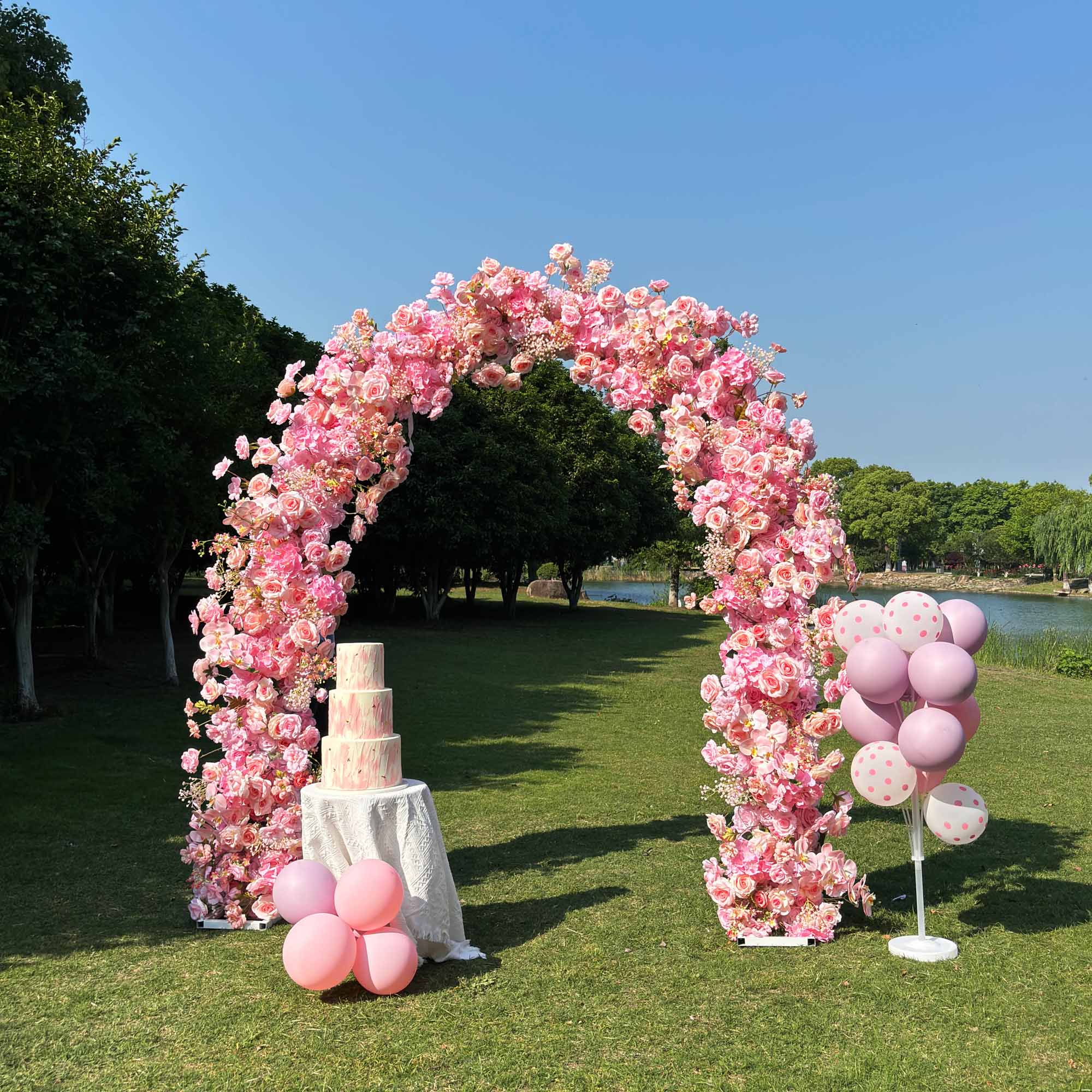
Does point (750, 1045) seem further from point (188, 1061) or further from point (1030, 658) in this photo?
point (1030, 658)

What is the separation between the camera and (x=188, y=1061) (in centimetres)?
418

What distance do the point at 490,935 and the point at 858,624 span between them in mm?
2880

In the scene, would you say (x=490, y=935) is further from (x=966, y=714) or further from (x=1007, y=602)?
(x=1007, y=602)

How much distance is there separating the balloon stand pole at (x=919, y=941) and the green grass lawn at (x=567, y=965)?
0.09m

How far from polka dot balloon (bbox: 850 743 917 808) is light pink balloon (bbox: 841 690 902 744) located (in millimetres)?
126

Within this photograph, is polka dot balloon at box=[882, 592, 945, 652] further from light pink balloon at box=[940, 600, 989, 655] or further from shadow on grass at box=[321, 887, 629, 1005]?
shadow on grass at box=[321, 887, 629, 1005]

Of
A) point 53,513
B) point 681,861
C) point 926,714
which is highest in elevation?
point 53,513

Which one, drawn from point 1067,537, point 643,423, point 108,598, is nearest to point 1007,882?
point 643,423

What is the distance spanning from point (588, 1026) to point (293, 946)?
1.49m

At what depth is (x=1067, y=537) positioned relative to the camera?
61906mm

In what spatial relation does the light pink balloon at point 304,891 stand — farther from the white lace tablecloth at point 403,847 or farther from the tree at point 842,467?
the tree at point 842,467

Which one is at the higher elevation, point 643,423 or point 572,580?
point 643,423

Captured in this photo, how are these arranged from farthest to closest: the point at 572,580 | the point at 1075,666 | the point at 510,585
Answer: the point at 572,580
the point at 510,585
the point at 1075,666

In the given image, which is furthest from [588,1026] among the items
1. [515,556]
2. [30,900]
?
[515,556]
